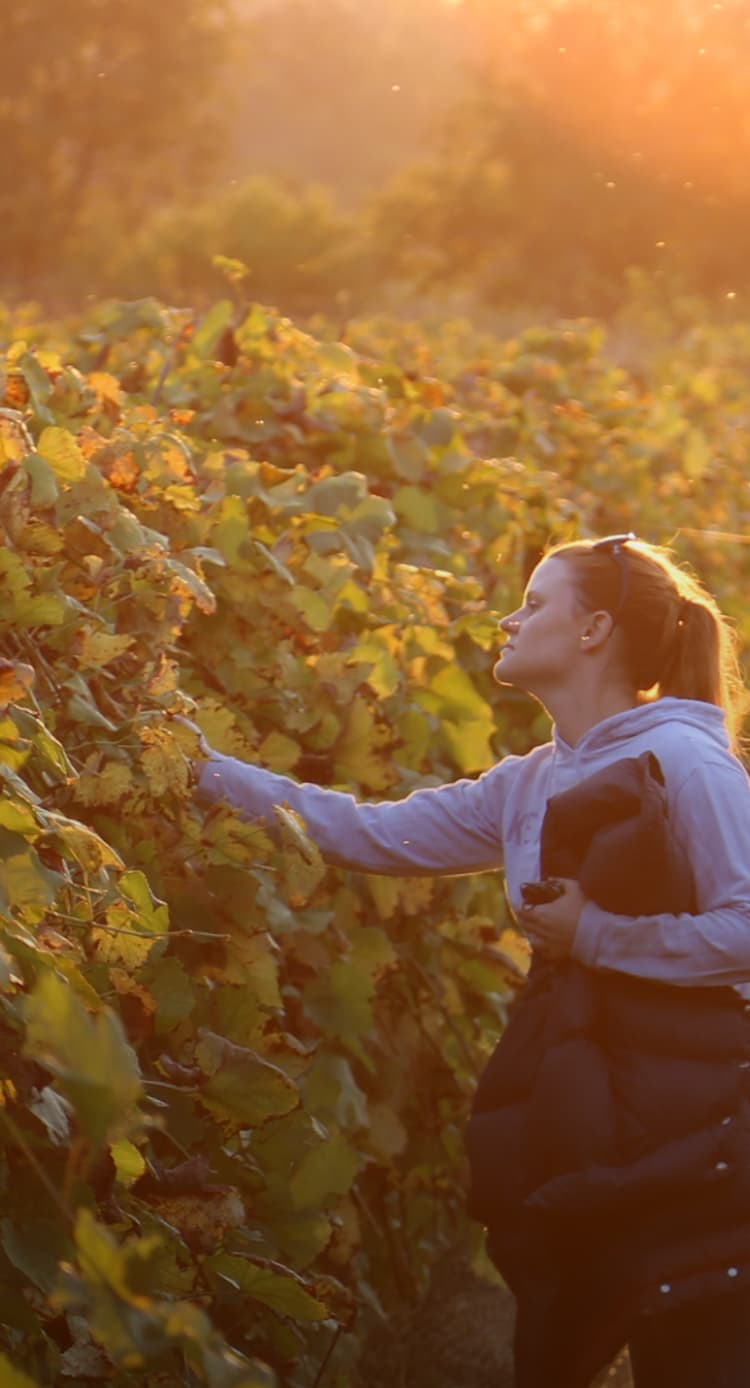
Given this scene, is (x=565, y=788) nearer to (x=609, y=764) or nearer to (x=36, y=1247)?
(x=609, y=764)

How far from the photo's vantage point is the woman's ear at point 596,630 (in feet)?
10.4

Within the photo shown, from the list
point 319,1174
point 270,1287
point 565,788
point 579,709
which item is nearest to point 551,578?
point 579,709

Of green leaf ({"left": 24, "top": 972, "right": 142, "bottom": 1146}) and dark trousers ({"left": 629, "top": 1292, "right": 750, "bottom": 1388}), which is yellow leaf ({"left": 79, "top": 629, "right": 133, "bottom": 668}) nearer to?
dark trousers ({"left": 629, "top": 1292, "right": 750, "bottom": 1388})

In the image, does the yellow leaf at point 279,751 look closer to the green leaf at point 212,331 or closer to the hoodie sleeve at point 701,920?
the hoodie sleeve at point 701,920

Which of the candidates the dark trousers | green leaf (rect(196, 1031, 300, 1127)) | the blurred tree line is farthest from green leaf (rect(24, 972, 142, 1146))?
the blurred tree line

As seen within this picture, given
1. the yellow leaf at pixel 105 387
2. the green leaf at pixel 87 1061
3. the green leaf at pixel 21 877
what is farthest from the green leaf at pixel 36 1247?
the yellow leaf at pixel 105 387

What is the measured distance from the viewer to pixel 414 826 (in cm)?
332

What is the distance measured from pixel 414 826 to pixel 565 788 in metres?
0.30

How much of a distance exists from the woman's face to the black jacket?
0.26 meters

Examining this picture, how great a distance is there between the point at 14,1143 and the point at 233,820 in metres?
0.89

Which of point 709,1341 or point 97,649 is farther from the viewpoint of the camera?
point 709,1341

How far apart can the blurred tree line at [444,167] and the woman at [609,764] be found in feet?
93.5

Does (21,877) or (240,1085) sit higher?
(21,877)

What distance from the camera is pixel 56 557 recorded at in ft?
9.24
